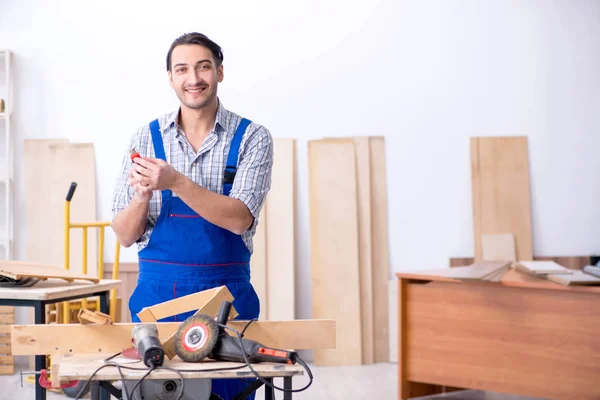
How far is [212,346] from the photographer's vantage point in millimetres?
1693

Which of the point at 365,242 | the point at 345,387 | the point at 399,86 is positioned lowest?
the point at 345,387

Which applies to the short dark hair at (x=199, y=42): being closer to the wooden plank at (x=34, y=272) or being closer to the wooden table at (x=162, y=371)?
the wooden table at (x=162, y=371)

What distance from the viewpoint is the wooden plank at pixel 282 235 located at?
212 inches

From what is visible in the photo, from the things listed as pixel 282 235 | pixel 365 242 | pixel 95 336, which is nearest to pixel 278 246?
pixel 282 235

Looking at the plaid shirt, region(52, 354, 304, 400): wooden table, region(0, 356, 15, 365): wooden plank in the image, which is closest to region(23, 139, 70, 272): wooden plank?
region(0, 356, 15, 365): wooden plank

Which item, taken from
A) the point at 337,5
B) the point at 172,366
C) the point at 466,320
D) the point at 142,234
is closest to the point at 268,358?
the point at 172,366

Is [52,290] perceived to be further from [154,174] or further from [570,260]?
[570,260]

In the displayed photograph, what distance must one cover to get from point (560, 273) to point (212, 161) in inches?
89.0

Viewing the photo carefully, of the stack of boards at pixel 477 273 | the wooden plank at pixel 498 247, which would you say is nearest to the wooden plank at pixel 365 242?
the wooden plank at pixel 498 247

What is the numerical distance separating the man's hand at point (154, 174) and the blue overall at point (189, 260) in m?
0.26

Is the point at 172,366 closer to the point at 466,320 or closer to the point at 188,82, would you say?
the point at 188,82

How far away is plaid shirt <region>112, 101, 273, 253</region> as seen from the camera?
2350 mm

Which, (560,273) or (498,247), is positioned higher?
(498,247)

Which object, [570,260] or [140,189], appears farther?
[570,260]
